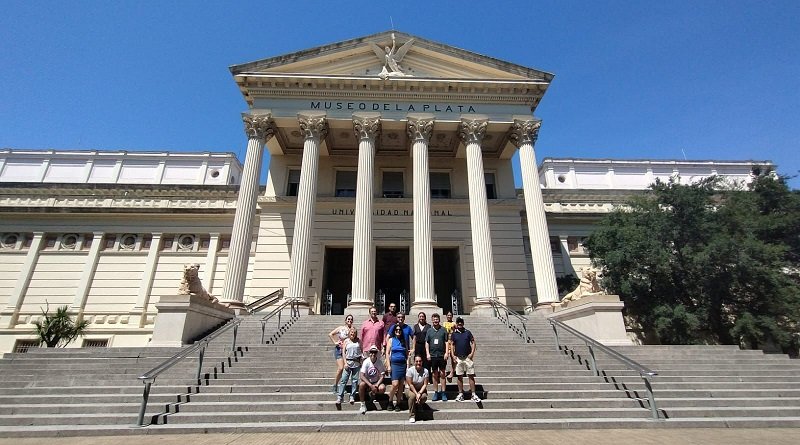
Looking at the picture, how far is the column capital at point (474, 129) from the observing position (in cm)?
1922

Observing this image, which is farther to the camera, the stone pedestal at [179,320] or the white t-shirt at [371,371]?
the stone pedestal at [179,320]

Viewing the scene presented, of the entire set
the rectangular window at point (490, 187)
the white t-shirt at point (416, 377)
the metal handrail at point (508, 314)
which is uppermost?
the rectangular window at point (490, 187)

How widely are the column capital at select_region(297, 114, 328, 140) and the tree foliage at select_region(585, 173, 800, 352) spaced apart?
52.8 ft

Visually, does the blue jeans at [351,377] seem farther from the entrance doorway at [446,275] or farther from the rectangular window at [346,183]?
the rectangular window at [346,183]

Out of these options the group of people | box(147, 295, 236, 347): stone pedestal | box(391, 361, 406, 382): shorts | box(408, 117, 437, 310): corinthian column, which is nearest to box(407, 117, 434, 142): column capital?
box(408, 117, 437, 310): corinthian column

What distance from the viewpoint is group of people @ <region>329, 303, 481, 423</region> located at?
6.70m

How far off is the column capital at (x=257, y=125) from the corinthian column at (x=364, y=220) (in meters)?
4.50

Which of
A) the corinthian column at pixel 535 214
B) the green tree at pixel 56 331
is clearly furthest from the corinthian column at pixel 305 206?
the corinthian column at pixel 535 214

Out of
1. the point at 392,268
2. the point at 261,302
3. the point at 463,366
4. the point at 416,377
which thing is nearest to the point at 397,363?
the point at 416,377

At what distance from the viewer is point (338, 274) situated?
21.7 metres

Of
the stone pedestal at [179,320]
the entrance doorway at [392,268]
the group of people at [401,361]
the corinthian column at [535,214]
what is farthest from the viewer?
the entrance doorway at [392,268]

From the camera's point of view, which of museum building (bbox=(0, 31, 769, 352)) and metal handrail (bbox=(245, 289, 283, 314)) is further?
museum building (bbox=(0, 31, 769, 352))

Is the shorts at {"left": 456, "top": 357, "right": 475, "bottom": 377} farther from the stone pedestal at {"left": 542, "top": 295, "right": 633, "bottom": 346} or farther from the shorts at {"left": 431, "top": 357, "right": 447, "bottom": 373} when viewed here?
the stone pedestal at {"left": 542, "top": 295, "right": 633, "bottom": 346}

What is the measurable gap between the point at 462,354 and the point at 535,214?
1204 centimetres
